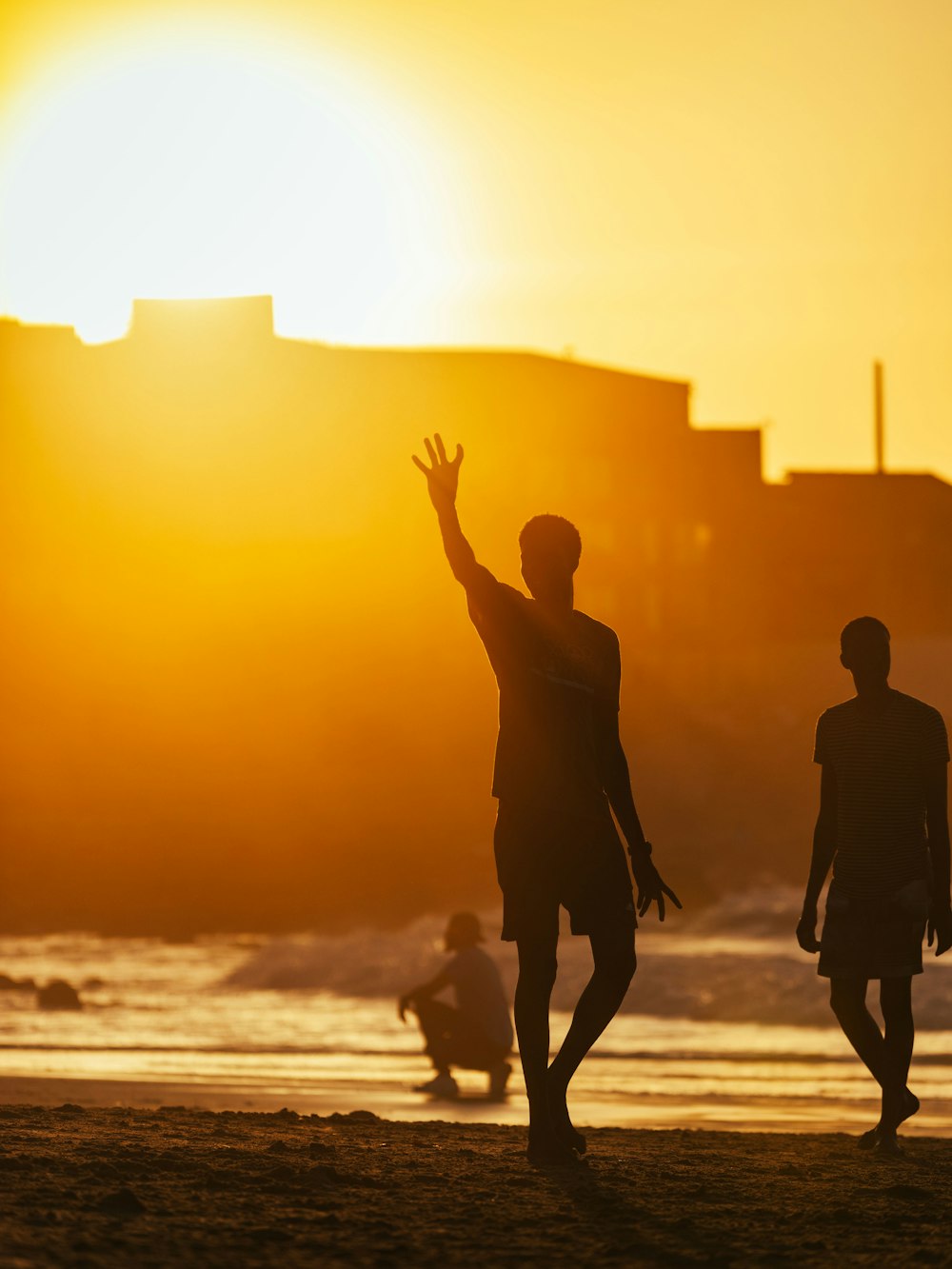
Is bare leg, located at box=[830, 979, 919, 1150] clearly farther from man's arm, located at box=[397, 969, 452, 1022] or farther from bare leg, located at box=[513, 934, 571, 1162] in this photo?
man's arm, located at box=[397, 969, 452, 1022]

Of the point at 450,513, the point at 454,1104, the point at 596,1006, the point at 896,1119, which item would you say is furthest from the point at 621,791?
the point at 454,1104

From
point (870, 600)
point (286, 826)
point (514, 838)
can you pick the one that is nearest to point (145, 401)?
point (286, 826)

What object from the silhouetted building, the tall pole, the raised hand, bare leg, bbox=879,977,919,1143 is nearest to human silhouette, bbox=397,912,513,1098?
bare leg, bbox=879,977,919,1143

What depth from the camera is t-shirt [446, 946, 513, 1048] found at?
14.1 m

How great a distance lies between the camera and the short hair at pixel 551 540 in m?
6.82

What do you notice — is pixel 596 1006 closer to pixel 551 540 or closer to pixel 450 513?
pixel 551 540

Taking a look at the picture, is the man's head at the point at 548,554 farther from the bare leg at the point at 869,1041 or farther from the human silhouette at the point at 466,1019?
the human silhouette at the point at 466,1019

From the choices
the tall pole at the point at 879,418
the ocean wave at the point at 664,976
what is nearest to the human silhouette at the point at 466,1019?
the ocean wave at the point at 664,976

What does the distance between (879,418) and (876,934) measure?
7684 cm

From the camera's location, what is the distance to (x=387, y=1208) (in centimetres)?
575

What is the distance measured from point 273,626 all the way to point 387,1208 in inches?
2657

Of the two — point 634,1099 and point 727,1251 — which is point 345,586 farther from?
point 727,1251

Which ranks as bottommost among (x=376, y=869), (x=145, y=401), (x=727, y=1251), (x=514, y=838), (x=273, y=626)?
(x=727, y=1251)

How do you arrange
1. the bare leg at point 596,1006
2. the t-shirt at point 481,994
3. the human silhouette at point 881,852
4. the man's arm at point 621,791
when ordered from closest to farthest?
1. the bare leg at point 596,1006
2. the man's arm at point 621,791
3. the human silhouette at point 881,852
4. the t-shirt at point 481,994
